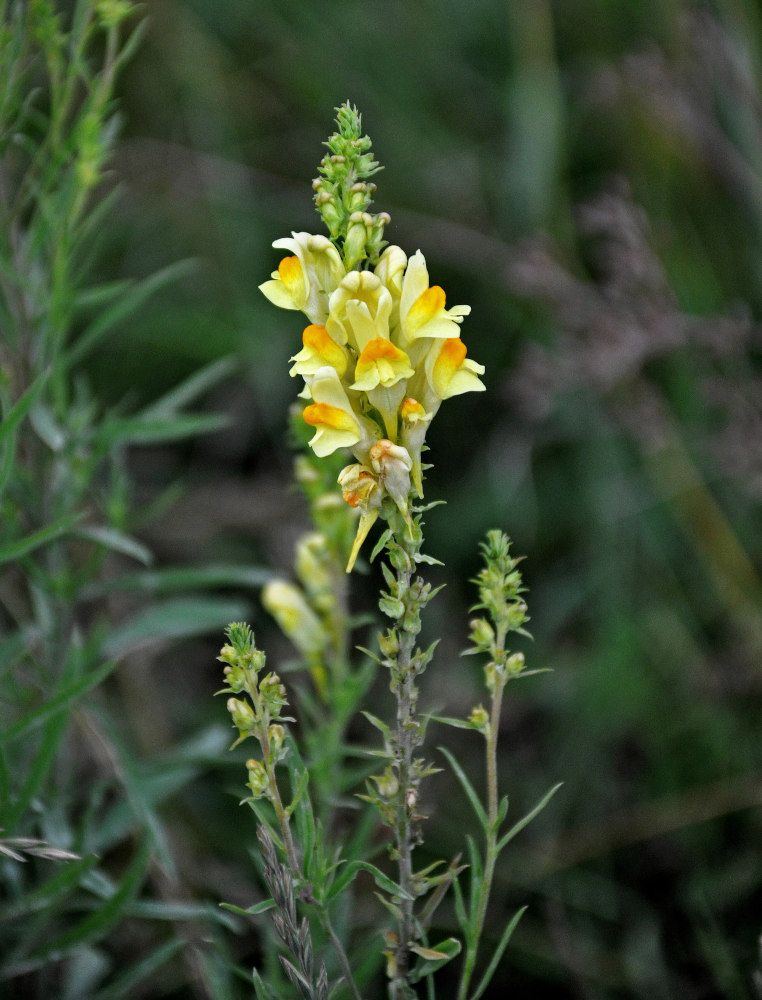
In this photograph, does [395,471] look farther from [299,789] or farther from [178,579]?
[178,579]

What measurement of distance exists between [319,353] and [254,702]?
32cm

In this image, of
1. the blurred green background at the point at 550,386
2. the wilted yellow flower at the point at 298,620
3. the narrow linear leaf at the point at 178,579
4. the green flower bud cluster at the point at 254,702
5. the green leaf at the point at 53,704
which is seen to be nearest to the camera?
the green flower bud cluster at the point at 254,702

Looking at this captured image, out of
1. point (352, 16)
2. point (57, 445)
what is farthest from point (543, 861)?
point (352, 16)

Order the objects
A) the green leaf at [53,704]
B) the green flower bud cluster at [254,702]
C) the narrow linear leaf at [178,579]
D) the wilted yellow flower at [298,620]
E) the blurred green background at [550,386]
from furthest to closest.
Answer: the blurred green background at [550,386] → the narrow linear leaf at [178,579] → the wilted yellow flower at [298,620] → the green leaf at [53,704] → the green flower bud cluster at [254,702]

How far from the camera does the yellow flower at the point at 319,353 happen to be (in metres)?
0.83

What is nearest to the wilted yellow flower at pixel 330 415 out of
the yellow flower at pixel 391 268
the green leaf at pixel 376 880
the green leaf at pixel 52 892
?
the yellow flower at pixel 391 268

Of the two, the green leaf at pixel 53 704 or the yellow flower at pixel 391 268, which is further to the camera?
the green leaf at pixel 53 704

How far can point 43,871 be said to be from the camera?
1.40 m

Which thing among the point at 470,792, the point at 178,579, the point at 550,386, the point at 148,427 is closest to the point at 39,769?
the point at 178,579

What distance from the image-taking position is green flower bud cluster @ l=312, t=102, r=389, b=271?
79 centimetres

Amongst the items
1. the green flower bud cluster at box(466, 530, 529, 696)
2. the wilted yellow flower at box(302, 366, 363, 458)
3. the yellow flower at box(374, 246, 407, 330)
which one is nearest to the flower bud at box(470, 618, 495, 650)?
the green flower bud cluster at box(466, 530, 529, 696)

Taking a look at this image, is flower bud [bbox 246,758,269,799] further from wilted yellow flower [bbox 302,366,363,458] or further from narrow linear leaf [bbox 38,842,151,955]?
narrow linear leaf [bbox 38,842,151,955]

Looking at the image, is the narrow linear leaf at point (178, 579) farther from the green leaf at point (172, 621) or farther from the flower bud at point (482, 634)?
the flower bud at point (482, 634)

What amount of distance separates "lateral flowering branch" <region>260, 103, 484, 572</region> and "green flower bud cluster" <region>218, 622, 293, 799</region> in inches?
4.7
